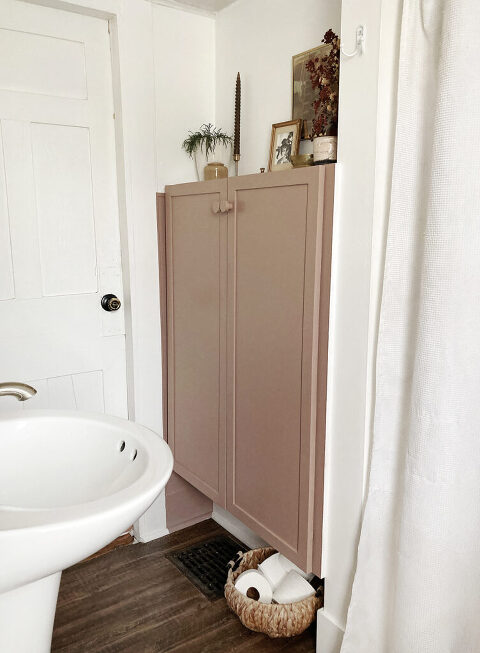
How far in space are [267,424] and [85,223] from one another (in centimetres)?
107

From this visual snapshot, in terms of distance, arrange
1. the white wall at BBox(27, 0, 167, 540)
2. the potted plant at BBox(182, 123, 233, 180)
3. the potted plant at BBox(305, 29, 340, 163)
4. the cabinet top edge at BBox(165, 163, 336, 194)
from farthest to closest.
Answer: the potted plant at BBox(182, 123, 233, 180) → the white wall at BBox(27, 0, 167, 540) → the potted plant at BBox(305, 29, 340, 163) → the cabinet top edge at BBox(165, 163, 336, 194)

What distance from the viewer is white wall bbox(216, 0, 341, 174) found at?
194 cm

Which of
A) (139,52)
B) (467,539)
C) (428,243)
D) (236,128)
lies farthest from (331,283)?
(139,52)

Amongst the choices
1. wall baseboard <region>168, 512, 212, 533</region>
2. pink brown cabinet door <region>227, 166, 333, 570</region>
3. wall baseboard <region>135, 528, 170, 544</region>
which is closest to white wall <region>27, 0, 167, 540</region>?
wall baseboard <region>135, 528, 170, 544</region>

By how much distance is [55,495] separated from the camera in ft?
4.57

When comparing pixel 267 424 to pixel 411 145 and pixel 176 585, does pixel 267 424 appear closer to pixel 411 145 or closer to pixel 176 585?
pixel 176 585

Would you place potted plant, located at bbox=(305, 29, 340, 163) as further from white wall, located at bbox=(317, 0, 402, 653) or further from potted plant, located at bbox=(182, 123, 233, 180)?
potted plant, located at bbox=(182, 123, 233, 180)

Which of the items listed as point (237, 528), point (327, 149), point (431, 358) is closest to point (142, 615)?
point (237, 528)

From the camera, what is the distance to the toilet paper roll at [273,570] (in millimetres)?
1988

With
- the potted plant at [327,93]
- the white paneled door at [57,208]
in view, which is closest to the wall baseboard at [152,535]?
the white paneled door at [57,208]

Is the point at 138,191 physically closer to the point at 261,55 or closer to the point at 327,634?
the point at 261,55

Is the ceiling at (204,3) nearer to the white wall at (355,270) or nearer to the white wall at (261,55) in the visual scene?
the white wall at (261,55)

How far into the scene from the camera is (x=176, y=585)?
86.4 inches

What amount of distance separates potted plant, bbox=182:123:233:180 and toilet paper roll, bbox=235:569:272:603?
1495 mm
